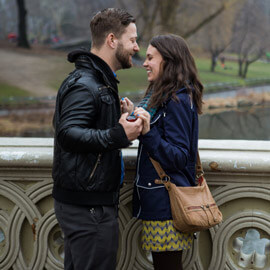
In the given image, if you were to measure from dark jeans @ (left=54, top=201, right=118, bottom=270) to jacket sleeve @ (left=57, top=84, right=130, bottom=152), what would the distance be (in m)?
0.24

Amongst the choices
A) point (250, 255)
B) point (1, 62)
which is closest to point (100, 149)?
point (250, 255)

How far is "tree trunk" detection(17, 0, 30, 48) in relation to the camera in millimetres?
7512

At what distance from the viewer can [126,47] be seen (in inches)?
61.7

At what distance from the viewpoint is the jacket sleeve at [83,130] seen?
1379mm

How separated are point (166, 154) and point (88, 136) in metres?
0.30

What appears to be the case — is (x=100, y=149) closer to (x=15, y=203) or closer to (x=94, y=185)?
(x=94, y=185)

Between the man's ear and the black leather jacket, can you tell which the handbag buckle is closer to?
the black leather jacket

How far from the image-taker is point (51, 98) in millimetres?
7695

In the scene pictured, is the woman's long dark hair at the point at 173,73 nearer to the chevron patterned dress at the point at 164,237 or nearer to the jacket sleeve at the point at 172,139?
the jacket sleeve at the point at 172,139

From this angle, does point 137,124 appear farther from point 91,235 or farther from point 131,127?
point 91,235

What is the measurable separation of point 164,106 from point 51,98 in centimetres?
642

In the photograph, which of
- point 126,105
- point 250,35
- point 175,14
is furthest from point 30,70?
point 126,105

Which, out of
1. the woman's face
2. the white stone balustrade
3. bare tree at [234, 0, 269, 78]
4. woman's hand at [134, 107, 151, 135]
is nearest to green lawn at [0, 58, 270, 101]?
bare tree at [234, 0, 269, 78]

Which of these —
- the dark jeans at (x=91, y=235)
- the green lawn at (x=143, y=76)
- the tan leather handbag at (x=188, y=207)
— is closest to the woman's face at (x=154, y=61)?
the tan leather handbag at (x=188, y=207)
